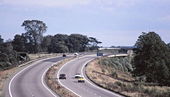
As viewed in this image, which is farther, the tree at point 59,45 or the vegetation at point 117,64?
the tree at point 59,45

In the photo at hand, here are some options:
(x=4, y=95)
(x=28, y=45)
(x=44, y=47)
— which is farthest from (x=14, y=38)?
(x=4, y=95)

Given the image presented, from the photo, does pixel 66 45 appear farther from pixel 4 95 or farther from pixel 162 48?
pixel 4 95

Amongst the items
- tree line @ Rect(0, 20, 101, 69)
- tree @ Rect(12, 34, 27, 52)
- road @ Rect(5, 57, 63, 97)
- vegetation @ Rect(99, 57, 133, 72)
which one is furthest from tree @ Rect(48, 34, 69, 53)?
road @ Rect(5, 57, 63, 97)

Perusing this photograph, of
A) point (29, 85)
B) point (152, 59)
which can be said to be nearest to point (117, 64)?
point (152, 59)

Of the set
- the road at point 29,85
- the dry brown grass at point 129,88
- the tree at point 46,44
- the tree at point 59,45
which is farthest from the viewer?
the tree at point 46,44

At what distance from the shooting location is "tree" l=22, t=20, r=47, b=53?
177m

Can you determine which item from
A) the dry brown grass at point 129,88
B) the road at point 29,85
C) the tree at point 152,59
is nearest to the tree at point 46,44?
the dry brown grass at point 129,88

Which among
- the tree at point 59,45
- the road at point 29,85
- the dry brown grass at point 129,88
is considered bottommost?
the dry brown grass at point 129,88

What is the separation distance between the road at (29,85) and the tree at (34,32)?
87161mm

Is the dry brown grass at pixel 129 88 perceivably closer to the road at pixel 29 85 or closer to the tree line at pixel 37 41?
the road at pixel 29 85

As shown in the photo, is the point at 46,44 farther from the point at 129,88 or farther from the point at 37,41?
the point at 129,88

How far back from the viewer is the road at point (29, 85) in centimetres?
4677

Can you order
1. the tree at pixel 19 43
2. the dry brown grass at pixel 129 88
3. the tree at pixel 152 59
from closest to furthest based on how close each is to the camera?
the dry brown grass at pixel 129 88 < the tree at pixel 152 59 < the tree at pixel 19 43

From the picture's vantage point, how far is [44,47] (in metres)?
185
